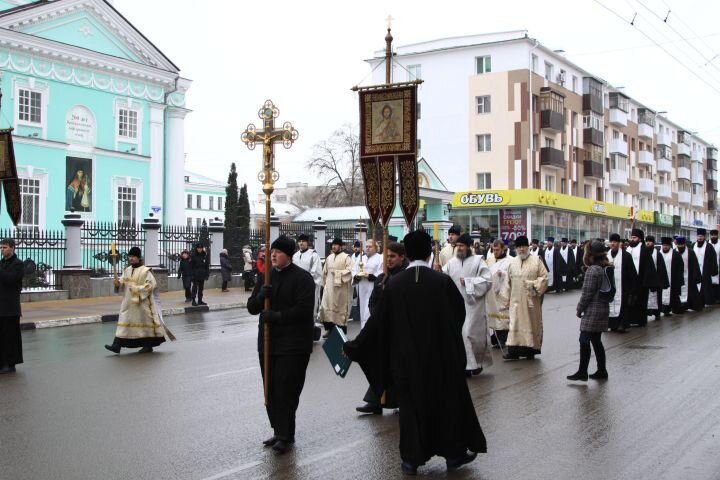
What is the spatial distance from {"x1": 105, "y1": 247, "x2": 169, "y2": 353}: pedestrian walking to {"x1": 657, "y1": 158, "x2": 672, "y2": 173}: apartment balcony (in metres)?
77.0

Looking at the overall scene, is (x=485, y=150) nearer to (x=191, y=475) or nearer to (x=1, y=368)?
(x=1, y=368)

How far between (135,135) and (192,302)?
1708cm

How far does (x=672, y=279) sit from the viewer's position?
19062mm

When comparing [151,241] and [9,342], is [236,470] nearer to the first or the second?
[9,342]

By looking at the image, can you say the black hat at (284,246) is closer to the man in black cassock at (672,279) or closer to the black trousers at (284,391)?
the black trousers at (284,391)

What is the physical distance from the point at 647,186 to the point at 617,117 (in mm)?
10970

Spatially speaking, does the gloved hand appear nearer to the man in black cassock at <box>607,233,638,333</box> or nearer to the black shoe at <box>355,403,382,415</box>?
the black shoe at <box>355,403,382,415</box>

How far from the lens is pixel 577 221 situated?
59.5 m

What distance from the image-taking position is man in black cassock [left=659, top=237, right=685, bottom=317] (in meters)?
19.1

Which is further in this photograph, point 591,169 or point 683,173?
point 683,173

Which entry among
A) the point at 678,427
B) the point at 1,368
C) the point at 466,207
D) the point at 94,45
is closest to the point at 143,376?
the point at 1,368

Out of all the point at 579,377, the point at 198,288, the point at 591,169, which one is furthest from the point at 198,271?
the point at 591,169

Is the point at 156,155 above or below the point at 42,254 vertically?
above

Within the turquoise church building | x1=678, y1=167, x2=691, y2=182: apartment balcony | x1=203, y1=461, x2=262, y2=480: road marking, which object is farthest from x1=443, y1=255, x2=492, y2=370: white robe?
x1=678, y1=167, x2=691, y2=182: apartment balcony
